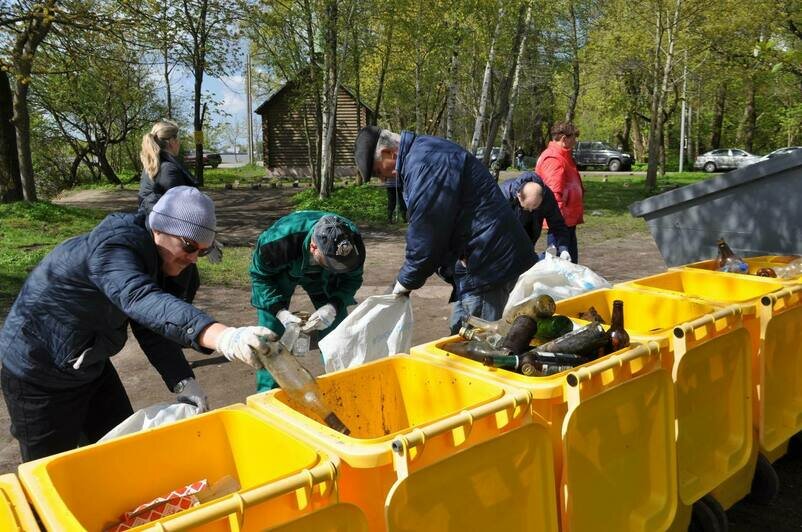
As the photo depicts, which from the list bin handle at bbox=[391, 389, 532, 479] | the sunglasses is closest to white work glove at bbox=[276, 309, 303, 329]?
the sunglasses

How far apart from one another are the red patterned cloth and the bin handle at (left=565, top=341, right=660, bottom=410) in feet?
3.80

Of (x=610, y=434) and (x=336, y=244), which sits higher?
(x=336, y=244)

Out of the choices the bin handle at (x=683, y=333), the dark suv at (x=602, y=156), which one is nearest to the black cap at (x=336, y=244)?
the bin handle at (x=683, y=333)

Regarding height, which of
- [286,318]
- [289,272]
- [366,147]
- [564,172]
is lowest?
[286,318]

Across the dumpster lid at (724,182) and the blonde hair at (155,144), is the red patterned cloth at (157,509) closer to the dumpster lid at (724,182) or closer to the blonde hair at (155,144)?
the blonde hair at (155,144)

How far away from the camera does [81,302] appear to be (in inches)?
93.4

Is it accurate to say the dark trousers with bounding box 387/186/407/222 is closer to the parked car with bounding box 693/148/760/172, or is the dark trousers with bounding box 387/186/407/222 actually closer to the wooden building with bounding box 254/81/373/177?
the wooden building with bounding box 254/81/373/177

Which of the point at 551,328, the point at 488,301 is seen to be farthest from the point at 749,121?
the point at 551,328

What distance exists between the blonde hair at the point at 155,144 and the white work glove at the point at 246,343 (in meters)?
3.67

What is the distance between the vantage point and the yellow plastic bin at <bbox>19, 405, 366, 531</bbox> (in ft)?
4.62

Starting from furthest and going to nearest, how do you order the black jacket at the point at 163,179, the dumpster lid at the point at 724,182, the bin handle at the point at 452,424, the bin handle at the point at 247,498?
1. the black jacket at the point at 163,179
2. the dumpster lid at the point at 724,182
3. the bin handle at the point at 452,424
4. the bin handle at the point at 247,498

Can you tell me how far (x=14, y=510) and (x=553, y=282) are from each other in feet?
8.64

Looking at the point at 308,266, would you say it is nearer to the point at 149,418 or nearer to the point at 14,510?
the point at 149,418

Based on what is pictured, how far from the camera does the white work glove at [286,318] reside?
11.4ft
